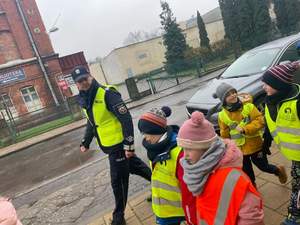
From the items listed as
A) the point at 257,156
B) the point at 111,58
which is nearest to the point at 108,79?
the point at 111,58

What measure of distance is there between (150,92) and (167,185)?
16285 millimetres

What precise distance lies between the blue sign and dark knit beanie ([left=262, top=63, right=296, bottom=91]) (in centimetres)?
2357

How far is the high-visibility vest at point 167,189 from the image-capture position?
7.73 feet

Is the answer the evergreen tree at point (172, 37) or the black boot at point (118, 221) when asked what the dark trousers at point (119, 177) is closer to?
the black boot at point (118, 221)

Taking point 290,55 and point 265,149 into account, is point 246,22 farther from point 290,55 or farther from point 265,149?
point 265,149

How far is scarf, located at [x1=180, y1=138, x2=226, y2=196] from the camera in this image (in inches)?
70.4

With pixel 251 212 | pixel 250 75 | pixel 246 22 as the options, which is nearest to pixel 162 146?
pixel 251 212

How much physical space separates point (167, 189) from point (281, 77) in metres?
1.31

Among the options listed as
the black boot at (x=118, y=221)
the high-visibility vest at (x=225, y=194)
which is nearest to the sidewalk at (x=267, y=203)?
the black boot at (x=118, y=221)

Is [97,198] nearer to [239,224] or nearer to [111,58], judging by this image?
[239,224]

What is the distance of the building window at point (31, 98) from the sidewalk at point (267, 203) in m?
21.4

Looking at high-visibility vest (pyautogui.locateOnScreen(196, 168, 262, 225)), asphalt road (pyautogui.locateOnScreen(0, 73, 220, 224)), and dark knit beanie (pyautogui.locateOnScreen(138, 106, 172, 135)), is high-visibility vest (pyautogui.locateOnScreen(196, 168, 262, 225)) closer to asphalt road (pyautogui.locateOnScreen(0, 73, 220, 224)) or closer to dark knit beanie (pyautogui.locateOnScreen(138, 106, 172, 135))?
dark knit beanie (pyautogui.locateOnScreen(138, 106, 172, 135))

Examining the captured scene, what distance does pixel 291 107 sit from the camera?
2.38 meters

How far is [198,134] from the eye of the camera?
6.13ft
